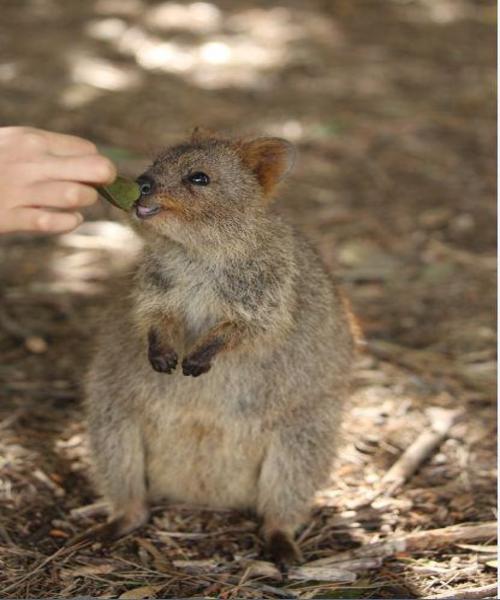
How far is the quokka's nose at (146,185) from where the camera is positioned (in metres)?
3.81

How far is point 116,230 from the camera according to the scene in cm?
661

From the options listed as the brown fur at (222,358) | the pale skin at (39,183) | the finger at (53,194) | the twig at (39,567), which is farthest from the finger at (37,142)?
the twig at (39,567)

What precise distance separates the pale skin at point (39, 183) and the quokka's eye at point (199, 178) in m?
0.53

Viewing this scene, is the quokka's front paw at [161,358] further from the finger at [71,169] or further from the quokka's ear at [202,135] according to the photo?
the quokka's ear at [202,135]

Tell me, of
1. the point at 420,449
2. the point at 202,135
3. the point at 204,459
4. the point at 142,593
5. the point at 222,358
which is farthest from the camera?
the point at 420,449

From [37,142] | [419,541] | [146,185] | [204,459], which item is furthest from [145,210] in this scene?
[419,541]

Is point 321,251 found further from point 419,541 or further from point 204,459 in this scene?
point 419,541

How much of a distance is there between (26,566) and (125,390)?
821mm

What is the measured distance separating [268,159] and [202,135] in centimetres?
38

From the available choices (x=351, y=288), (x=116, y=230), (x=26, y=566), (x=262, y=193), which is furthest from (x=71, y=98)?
(x=26, y=566)

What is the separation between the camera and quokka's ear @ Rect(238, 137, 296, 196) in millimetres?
4098

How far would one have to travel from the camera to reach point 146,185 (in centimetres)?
382

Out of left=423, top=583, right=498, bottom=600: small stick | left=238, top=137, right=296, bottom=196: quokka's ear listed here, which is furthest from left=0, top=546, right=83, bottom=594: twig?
left=238, top=137, right=296, bottom=196: quokka's ear

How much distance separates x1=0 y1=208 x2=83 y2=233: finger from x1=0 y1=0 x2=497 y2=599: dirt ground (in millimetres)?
1353
